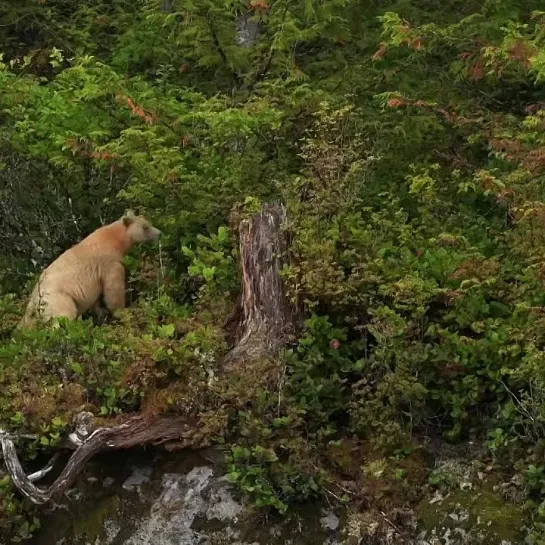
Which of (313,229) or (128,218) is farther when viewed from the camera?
(128,218)

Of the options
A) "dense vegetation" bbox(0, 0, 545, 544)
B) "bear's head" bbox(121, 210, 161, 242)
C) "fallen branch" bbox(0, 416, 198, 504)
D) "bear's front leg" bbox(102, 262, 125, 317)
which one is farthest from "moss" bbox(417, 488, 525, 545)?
"bear's head" bbox(121, 210, 161, 242)

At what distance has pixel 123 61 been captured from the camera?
10250 millimetres

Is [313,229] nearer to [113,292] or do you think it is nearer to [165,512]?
[113,292]

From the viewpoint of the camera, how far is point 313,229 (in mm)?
6617

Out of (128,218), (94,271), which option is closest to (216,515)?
(94,271)

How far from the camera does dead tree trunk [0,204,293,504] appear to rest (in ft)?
18.6

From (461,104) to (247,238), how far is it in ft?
10.5

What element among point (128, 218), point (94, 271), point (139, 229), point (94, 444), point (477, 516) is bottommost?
point (477, 516)

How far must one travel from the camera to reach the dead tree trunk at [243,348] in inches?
223

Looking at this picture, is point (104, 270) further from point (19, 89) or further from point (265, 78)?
point (265, 78)

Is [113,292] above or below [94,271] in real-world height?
below

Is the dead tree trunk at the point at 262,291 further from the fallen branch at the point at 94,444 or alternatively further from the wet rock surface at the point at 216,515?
the wet rock surface at the point at 216,515

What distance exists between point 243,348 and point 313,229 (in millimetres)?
1135

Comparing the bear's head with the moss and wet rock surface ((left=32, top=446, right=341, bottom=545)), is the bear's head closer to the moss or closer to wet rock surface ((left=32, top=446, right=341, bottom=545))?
wet rock surface ((left=32, top=446, right=341, bottom=545))
